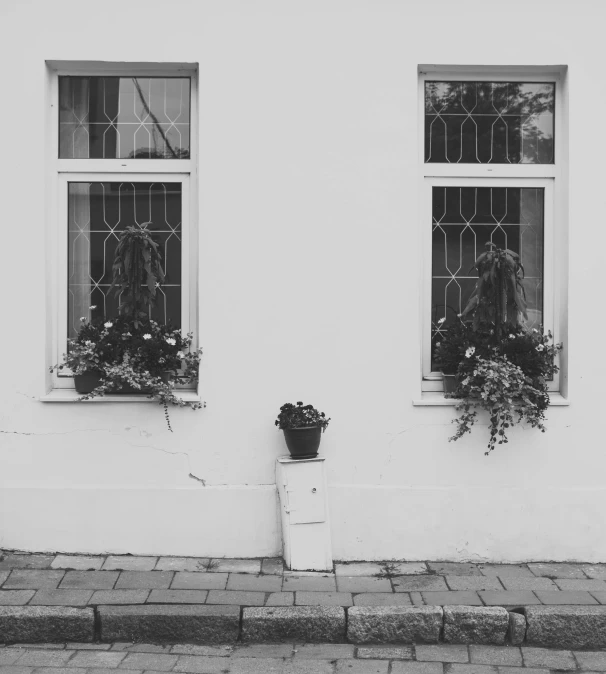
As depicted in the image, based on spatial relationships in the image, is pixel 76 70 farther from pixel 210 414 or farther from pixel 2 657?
pixel 2 657

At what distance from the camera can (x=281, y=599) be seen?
5047 millimetres

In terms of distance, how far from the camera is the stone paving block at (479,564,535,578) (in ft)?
18.2

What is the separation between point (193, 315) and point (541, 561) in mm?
3099

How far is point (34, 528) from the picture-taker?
5781 mm

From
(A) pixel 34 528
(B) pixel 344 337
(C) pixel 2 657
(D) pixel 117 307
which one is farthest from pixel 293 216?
(C) pixel 2 657

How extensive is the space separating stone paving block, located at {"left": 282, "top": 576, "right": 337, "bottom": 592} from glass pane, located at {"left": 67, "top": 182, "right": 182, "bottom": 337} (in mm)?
2052

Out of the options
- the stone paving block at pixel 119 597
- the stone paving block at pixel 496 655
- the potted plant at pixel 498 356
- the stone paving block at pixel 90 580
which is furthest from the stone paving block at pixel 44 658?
the potted plant at pixel 498 356

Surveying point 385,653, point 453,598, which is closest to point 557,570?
point 453,598

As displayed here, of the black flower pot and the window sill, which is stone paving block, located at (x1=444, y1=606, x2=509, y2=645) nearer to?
the black flower pot

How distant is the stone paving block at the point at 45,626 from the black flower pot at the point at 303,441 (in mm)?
1681

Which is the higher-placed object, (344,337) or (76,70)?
(76,70)

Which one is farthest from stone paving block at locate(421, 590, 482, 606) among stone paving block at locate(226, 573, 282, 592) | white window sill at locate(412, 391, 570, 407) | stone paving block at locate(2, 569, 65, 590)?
stone paving block at locate(2, 569, 65, 590)

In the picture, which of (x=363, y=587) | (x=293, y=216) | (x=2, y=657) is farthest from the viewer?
(x=293, y=216)

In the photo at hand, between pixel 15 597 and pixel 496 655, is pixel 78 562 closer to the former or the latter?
pixel 15 597
